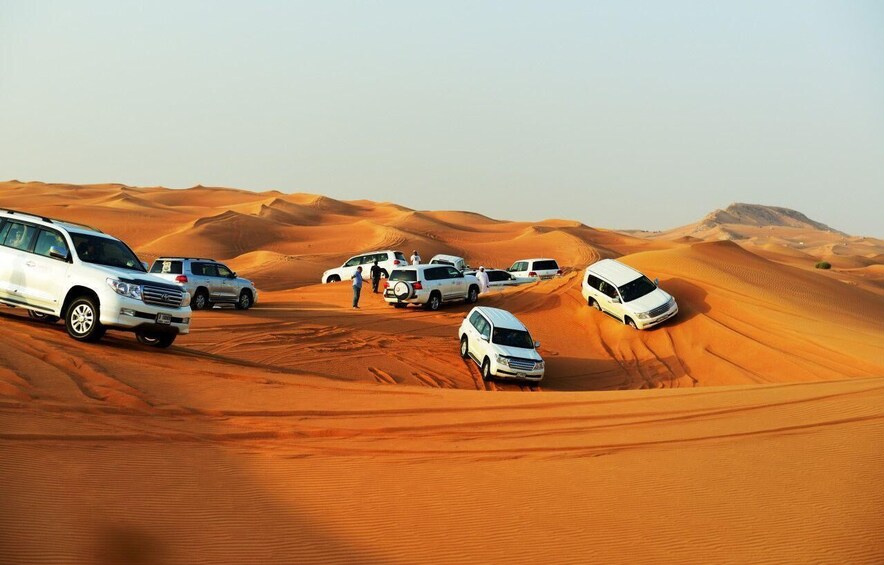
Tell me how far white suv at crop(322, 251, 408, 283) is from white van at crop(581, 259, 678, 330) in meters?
11.6

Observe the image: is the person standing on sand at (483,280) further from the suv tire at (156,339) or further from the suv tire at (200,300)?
the suv tire at (156,339)

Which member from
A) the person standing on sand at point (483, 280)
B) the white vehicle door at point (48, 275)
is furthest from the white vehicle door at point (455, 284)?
the white vehicle door at point (48, 275)

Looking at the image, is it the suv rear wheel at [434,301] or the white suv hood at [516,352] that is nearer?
the white suv hood at [516,352]

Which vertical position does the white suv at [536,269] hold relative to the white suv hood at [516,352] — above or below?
above

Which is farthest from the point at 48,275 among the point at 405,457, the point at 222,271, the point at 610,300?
the point at 610,300

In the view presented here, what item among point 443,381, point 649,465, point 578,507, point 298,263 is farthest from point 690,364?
point 298,263

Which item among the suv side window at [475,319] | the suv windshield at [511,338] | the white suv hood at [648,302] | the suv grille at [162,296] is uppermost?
the suv grille at [162,296]

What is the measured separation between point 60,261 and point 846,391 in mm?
14938

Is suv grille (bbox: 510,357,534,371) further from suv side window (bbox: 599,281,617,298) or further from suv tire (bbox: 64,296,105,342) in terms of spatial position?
suv tire (bbox: 64,296,105,342)

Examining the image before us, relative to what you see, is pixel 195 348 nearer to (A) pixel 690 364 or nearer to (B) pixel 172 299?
(B) pixel 172 299

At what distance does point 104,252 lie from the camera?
1538 centimetres

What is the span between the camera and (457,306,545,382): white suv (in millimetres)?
20000

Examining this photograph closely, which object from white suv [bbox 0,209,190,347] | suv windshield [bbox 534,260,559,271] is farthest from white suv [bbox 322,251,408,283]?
white suv [bbox 0,209,190,347]

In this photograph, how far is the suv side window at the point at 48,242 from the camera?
14961 mm
